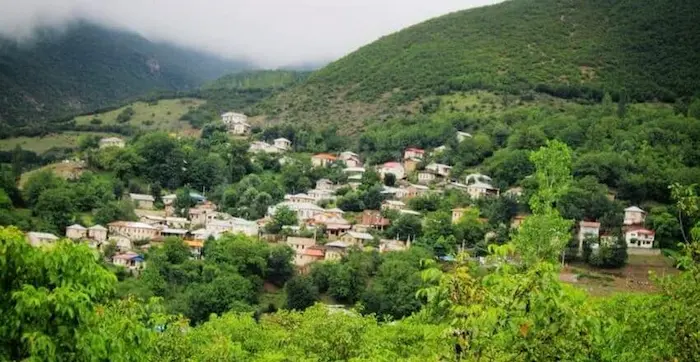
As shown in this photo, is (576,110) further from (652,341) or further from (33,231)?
(652,341)

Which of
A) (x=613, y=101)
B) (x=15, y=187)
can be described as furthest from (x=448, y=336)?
(x=613, y=101)

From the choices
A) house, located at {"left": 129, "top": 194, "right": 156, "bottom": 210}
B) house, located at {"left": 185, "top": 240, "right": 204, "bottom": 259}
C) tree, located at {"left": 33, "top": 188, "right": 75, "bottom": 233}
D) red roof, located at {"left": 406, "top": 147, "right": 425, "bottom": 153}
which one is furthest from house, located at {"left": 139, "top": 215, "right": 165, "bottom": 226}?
red roof, located at {"left": 406, "top": 147, "right": 425, "bottom": 153}

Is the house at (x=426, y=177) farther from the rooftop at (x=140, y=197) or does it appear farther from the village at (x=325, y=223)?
the rooftop at (x=140, y=197)

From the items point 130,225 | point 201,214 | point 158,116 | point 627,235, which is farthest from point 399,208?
point 158,116

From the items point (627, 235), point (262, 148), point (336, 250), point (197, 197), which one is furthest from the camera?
point (262, 148)

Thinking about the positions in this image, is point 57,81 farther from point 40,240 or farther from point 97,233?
point 40,240

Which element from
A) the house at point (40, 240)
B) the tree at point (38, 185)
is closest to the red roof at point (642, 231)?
the house at point (40, 240)

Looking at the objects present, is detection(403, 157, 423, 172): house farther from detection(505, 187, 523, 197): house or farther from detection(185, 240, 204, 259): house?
detection(185, 240, 204, 259): house

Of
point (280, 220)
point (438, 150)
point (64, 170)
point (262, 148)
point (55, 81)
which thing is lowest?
point (280, 220)
